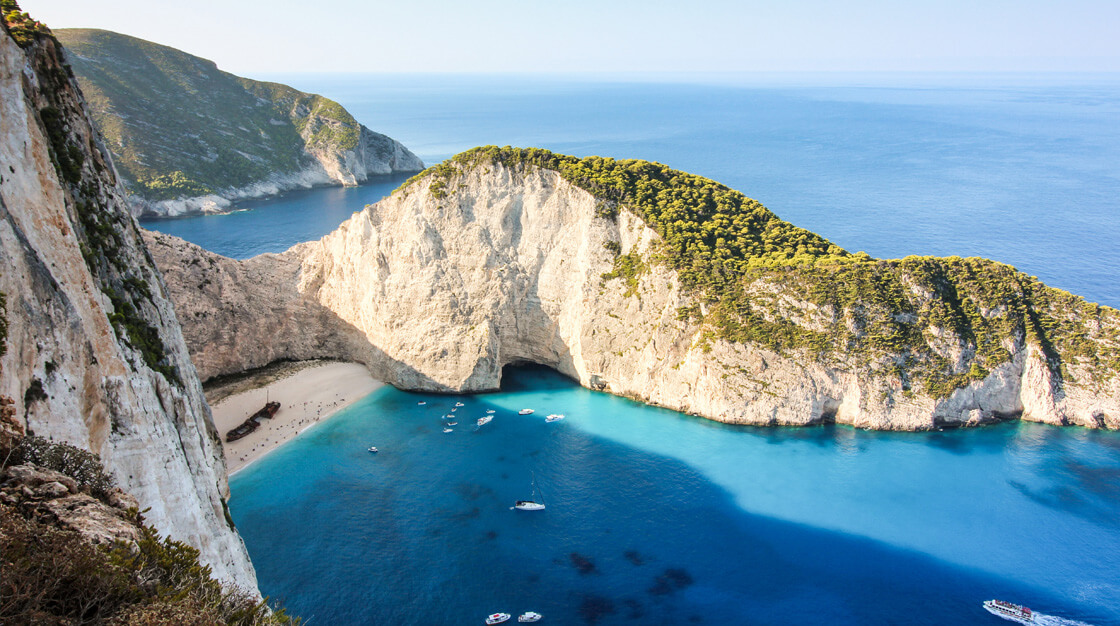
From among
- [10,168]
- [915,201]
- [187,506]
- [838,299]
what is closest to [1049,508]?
[838,299]

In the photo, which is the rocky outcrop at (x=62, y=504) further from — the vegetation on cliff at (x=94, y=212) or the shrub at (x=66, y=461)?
the vegetation on cliff at (x=94, y=212)

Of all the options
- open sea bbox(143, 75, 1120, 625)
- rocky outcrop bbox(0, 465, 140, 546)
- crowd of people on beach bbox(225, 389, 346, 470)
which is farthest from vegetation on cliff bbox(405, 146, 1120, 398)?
rocky outcrop bbox(0, 465, 140, 546)

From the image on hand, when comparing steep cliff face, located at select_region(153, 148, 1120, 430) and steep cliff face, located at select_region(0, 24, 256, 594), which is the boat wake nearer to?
steep cliff face, located at select_region(153, 148, 1120, 430)

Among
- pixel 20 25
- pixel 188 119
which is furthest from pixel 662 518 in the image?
pixel 188 119

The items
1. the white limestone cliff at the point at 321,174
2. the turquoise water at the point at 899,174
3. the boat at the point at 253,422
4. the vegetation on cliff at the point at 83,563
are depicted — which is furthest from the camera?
the white limestone cliff at the point at 321,174

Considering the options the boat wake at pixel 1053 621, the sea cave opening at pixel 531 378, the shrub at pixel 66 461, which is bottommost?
the boat wake at pixel 1053 621

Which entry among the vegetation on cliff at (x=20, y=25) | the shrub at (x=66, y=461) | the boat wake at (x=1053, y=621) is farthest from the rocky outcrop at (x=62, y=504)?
the boat wake at (x=1053, y=621)

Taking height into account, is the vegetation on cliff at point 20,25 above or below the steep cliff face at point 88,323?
above
